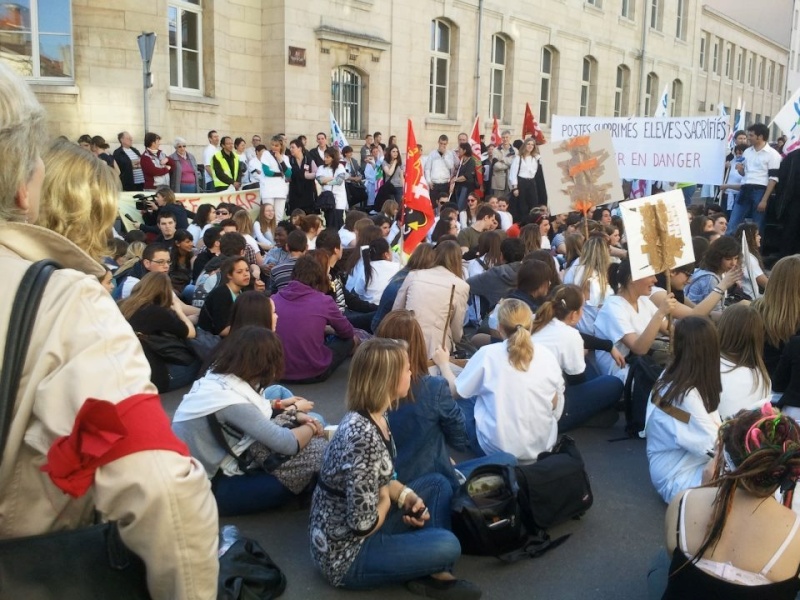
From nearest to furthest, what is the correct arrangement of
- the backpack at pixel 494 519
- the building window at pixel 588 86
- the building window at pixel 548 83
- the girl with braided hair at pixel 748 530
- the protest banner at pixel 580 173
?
the girl with braided hair at pixel 748 530
the backpack at pixel 494 519
the protest banner at pixel 580 173
the building window at pixel 548 83
the building window at pixel 588 86

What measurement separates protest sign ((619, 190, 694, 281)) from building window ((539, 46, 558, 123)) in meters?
23.1

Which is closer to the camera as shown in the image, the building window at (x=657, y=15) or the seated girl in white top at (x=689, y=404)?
the seated girl in white top at (x=689, y=404)

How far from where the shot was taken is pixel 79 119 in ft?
44.1

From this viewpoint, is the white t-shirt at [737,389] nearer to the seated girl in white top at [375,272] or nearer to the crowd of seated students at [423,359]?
the crowd of seated students at [423,359]

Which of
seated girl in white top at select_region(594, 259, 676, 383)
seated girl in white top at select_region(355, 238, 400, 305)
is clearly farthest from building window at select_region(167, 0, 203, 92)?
seated girl in white top at select_region(594, 259, 676, 383)

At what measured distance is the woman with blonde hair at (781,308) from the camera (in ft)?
17.7

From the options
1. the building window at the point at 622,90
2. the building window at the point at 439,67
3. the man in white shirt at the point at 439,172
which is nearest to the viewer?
the man in white shirt at the point at 439,172

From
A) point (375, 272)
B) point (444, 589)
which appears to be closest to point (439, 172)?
point (375, 272)

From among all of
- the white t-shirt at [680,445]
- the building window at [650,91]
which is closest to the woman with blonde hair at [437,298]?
the white t-shirt at [680,445]

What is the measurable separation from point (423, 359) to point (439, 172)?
1278 centimetres

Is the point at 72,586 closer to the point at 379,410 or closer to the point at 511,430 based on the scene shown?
the point at 379,410

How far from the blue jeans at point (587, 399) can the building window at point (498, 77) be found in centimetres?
2072

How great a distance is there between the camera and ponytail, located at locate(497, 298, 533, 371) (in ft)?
15.3

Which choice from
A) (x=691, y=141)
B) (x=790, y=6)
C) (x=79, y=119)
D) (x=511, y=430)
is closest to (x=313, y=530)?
(x=511, y=430)
